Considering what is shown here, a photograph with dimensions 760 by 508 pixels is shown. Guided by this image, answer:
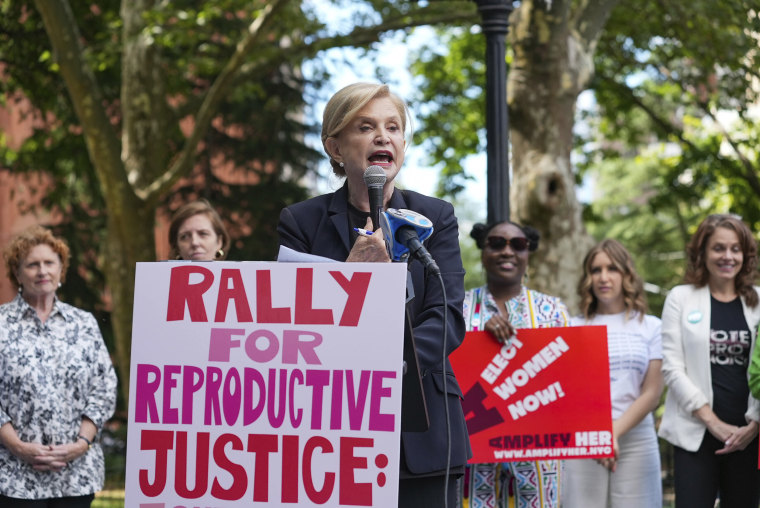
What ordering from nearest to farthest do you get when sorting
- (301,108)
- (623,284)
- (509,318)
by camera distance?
1. (509,318)
2. (623,284)
3. (301,108)

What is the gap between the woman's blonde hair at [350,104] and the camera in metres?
3.69

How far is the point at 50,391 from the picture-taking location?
5.80 m

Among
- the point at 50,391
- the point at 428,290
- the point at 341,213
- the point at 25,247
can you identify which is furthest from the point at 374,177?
the point at 25,247

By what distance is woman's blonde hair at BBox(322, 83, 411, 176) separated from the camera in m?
3.69

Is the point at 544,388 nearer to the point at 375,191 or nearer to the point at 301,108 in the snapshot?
the point at 375,191

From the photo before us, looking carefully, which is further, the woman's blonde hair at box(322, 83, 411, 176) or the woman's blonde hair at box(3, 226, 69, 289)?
the woman's blonde hair at box(3, 226, 69, 289)

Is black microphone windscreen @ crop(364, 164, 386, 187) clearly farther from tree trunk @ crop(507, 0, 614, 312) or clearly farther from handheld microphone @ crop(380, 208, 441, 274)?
tree trunk @ crop(507, 0, 614, 312)

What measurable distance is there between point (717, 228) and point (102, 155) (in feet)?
29.5

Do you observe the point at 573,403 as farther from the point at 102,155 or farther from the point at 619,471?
the point at 102,155

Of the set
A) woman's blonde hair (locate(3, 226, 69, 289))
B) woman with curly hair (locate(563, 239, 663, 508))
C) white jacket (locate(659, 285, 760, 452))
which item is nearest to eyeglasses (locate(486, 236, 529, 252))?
woman with curly hair (locate(563, 239, 663, 508))

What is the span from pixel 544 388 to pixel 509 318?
0.45m

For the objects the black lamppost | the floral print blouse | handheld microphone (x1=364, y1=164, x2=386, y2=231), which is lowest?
the floral print blouse

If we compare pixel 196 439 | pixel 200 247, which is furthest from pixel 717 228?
pixel 196 439

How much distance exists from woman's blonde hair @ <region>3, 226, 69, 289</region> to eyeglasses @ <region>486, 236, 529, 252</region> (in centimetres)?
243
